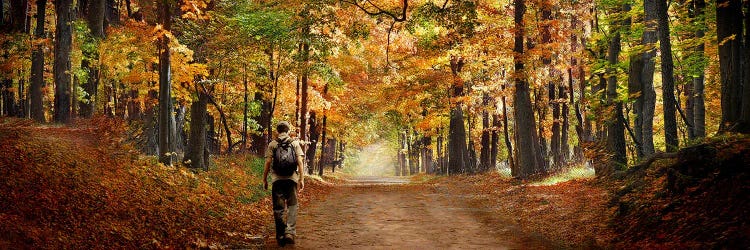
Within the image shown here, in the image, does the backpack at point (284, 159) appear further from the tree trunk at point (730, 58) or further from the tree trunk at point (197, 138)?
the tree trunk at point (197, 138)

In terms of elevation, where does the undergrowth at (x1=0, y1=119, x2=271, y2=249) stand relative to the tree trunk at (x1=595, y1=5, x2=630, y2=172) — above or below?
below

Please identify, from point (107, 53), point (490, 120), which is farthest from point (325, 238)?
point (490, 120)

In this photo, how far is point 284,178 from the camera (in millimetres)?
8711

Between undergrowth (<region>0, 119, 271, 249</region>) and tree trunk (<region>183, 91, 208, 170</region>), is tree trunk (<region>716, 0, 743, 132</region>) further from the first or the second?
tree trunk (<region>183, 91, 208, 170</region>)

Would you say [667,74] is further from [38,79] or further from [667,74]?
[38,79]

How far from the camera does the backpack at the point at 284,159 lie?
339 inches

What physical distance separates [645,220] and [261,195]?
10274mm

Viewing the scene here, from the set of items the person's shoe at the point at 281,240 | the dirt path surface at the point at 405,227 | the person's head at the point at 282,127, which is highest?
the person's head at the point at 282,127

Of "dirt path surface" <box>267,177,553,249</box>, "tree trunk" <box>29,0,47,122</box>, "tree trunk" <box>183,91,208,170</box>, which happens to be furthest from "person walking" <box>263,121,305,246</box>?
"tree trunk" <box>29,0,47,122</box>

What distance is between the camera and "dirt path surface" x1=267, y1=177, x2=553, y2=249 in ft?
28.7

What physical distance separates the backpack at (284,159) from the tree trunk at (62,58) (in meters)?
15.6

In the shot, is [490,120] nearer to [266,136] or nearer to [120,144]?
[266,136]

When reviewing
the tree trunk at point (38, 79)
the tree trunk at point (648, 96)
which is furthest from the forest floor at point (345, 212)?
the tree trunk at point (38, 79)

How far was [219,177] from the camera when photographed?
1545 centimetres
